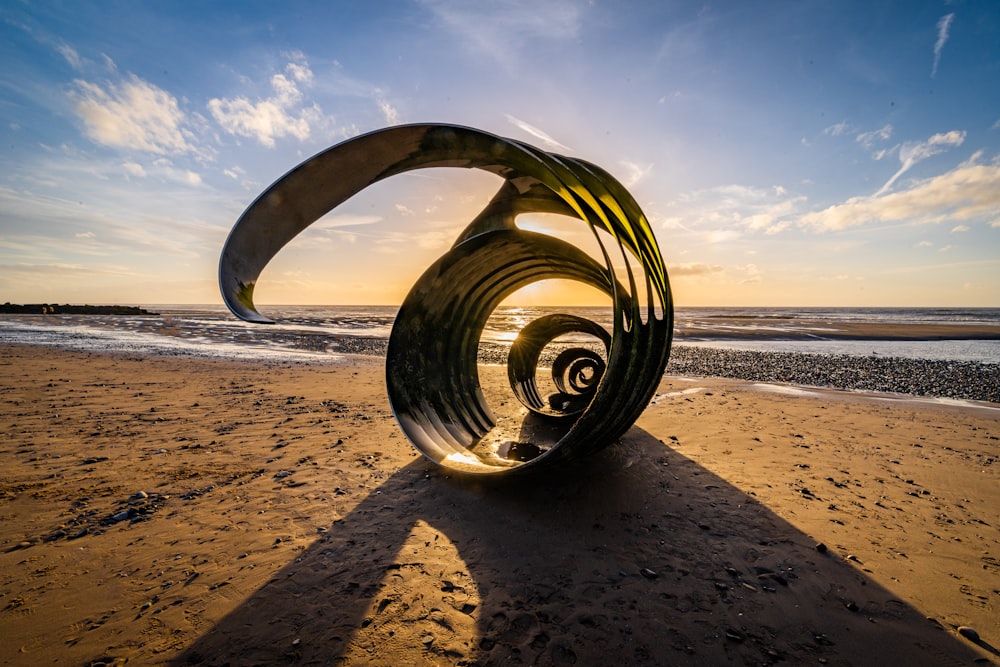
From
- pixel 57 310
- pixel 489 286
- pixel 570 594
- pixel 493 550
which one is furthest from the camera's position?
pixel 57 310

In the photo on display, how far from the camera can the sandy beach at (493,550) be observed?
2.49 m

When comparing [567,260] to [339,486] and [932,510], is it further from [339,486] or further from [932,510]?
[932,510]

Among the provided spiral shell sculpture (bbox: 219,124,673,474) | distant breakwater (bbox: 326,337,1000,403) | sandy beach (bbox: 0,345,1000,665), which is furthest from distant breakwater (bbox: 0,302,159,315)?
spiral shell sculpture (bbox: 219,124,673,474)

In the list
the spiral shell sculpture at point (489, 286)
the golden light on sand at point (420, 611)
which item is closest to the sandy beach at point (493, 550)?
the golden light on sand at point (420, 611)

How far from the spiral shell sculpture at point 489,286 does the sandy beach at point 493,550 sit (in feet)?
2.70

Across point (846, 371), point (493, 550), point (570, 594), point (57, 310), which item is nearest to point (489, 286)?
point (493, 550)

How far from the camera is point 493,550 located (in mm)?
3424

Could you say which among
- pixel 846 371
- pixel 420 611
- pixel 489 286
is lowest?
pixel 420 611

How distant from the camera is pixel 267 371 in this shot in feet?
40.5

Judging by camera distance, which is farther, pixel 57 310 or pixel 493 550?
pixel 57 310

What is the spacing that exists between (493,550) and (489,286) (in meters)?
4.05

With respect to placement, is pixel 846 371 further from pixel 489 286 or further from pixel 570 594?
pixel 570 594

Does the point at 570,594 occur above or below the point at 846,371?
below

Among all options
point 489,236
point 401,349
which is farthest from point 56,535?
point 489,236
